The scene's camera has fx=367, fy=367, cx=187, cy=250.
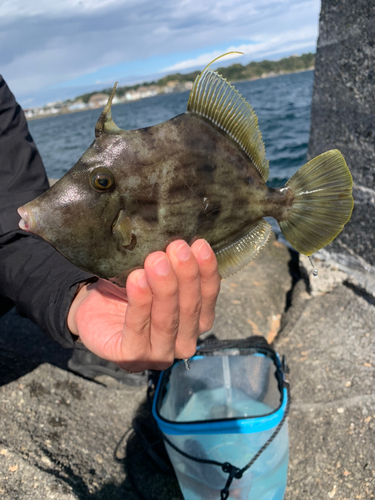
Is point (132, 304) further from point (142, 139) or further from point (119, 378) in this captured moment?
point (119, 378)

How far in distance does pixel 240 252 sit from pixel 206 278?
311 millimetres

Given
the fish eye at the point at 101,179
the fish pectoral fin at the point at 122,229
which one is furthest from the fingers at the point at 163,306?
the fish eye at the point at 101,179

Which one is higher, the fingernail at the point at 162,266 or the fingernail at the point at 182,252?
the fingernail at the point at 182,252

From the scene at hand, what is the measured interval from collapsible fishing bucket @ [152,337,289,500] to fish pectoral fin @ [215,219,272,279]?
1413 mm

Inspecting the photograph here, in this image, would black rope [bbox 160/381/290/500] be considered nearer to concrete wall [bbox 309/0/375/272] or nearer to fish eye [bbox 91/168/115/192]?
fish eye [bbox 91/168/115/192]

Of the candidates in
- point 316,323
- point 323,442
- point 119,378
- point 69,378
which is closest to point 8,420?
point 69,378

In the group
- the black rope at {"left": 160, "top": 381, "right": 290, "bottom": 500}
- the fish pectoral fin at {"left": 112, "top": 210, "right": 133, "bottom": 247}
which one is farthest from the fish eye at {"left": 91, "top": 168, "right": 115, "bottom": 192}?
the black rope at {"left": 160, "top": 381, "right": 290, "bottom": 500}

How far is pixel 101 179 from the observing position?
4.60 feet

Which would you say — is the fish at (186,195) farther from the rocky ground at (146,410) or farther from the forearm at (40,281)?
the rocky ground at (146,410)

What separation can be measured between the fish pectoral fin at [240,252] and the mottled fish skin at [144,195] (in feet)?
0.71

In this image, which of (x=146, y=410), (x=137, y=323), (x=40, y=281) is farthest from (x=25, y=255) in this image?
(x=146, y=410)

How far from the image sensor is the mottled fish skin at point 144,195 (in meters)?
1.42

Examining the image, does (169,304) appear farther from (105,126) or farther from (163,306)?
(105,126)

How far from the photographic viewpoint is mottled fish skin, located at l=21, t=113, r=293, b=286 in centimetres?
142
